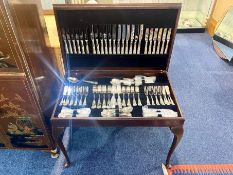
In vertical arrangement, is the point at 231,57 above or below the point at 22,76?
below

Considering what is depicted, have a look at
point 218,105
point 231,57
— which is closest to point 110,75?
point 218,105

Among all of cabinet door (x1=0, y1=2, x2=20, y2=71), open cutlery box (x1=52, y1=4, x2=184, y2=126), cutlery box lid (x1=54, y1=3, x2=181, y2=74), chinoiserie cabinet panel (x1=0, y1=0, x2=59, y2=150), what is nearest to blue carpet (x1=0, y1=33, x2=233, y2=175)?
chinoiserie cabinet panel (x1=0, y1=0, x2=59, y2=150)

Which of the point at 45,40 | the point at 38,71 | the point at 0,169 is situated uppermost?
the point at 45,40

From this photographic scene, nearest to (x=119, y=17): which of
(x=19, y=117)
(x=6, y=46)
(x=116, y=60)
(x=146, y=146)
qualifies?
(x=116, y=60)

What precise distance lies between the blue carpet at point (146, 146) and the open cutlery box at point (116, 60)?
63cm

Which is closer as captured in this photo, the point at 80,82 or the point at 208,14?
the point at 80,82

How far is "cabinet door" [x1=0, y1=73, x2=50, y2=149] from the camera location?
4.84ft

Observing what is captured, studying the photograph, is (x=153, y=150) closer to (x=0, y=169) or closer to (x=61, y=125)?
(x=61, y=125)

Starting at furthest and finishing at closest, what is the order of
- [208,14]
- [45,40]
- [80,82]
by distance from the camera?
[208,14], [80,82], [45,40]

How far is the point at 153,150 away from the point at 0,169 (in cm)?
141

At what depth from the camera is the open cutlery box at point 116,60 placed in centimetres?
151

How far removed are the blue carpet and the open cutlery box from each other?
632 mm

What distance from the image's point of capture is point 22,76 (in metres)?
1.43

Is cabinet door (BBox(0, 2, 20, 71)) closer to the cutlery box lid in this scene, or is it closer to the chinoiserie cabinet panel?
the chinoiserie cabinet panel
